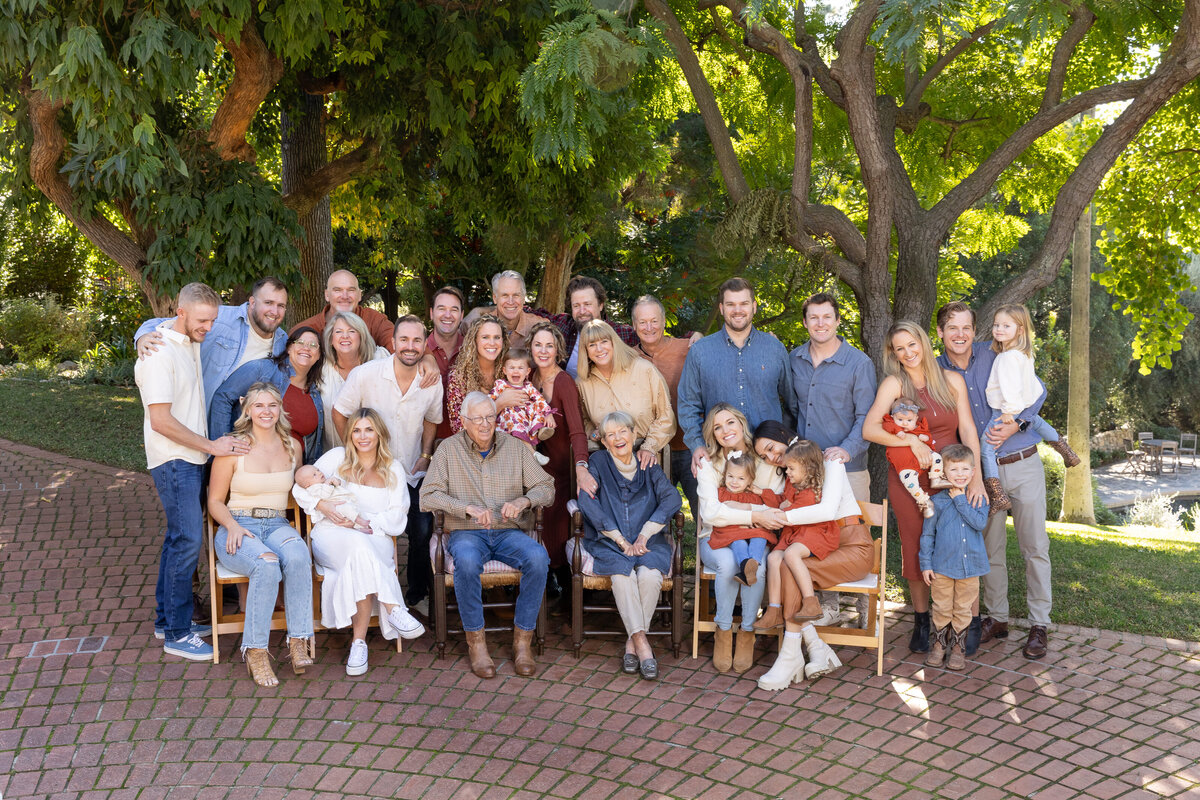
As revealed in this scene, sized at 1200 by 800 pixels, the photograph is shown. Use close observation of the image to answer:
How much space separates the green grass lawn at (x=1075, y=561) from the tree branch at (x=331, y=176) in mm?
3261

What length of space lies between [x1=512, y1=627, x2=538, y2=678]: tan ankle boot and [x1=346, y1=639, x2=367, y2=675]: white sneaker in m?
0.82

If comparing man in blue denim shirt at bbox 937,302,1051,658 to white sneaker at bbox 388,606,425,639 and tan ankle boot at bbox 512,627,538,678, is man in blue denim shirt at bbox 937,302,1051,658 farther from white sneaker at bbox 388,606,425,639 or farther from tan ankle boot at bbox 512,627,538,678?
white sneaker at bbox 388,606,425,639

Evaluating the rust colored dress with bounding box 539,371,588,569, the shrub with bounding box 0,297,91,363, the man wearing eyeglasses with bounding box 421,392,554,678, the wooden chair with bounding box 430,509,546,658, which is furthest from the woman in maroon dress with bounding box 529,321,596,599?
the shrub with bounding box 0,297,91,363

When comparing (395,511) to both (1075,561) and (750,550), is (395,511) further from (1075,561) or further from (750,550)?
(1075,561)

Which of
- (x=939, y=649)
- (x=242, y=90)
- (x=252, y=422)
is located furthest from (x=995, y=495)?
(x=242, y=90)

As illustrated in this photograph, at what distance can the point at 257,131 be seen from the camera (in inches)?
495

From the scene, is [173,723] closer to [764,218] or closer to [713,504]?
[713,504]

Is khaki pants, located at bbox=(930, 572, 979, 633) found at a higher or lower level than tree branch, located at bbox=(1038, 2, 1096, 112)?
lower

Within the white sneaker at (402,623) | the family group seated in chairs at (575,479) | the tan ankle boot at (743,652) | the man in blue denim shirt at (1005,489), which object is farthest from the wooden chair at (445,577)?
the man in blue denim shirt at (1005,489)

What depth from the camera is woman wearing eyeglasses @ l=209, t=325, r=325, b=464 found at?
5684mm

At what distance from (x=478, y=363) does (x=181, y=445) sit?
1736 millimetres

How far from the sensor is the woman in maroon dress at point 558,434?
586cm

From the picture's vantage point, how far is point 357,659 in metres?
5.29

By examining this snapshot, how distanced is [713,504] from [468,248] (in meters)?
12.1
